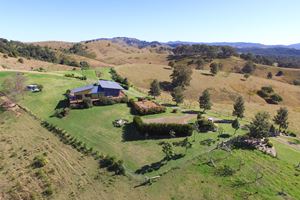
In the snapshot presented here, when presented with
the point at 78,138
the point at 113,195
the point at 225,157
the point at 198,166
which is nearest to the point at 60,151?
the point at 78,138

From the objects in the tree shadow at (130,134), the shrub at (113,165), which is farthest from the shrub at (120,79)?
the shrub at (113,165)

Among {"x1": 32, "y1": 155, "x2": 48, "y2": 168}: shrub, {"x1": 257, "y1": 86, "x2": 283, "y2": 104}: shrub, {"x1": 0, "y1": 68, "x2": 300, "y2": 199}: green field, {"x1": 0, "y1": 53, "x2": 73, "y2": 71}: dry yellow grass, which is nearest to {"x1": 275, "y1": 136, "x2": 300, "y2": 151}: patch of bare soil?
{"x1": 0, "y1": 68, "x2": 300, "y2": 199}: green field

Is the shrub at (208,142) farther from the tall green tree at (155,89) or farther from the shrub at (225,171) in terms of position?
the tall green tree at (155,89)

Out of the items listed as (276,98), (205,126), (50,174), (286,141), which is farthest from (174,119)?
(276,98)

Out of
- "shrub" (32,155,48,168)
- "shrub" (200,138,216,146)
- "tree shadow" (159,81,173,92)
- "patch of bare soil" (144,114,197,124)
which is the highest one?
"patch of bare soil" (144,114,197,124)

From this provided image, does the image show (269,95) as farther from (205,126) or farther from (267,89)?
(205,126)

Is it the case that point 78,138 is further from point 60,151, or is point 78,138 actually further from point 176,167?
point 176,167

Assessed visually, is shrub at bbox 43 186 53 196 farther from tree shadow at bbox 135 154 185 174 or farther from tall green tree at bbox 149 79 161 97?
tall green tree at bbox 149 79 161 97
